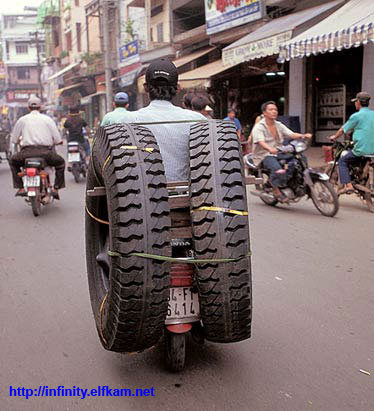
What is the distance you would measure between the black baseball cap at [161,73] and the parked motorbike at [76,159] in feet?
27.0

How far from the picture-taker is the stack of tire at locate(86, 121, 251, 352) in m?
2.55

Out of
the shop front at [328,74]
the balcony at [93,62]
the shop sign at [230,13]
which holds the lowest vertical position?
the shop front at [328,74]

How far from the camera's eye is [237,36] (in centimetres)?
1798

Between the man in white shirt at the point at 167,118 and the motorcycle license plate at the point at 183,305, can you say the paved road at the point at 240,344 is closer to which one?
the motorcycle license plate at the point at 183,305

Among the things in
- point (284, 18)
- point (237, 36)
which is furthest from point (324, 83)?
point (237, 36)

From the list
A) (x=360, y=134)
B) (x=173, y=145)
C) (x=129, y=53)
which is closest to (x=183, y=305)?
(x=173, y=145)

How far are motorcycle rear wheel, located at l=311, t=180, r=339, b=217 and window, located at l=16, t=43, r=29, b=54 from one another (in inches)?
2973

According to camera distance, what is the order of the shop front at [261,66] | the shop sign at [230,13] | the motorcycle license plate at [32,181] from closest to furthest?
1. the motorcycle license plate at [32,181]
2. the shop front at [261,66]
3. the shop sign at [230,13]

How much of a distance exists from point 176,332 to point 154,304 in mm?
288

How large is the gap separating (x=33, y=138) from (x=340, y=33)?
6464mm

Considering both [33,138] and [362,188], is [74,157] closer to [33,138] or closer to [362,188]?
[33,138]

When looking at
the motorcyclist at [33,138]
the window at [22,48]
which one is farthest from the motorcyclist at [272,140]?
the window at [22,48]

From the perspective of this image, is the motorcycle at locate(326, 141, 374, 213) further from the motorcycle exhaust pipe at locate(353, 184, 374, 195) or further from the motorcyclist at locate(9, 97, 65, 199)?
the motorcyclist at locate(9, 97, 65, 199)

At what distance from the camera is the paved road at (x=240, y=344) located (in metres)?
2.63
